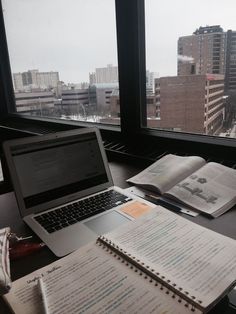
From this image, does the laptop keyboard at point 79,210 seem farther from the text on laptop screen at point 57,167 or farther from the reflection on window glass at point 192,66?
the reflection on window glass at point 192,66

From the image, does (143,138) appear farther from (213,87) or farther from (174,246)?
(174,246)

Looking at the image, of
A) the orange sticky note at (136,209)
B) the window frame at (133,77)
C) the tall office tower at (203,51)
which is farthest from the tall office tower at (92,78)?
the orange sticky note at (136,209)

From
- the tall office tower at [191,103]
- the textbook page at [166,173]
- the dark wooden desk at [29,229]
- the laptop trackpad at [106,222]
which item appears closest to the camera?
the dark wooden desk at [29,229]

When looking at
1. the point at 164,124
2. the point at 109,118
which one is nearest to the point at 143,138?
the point at 164,124

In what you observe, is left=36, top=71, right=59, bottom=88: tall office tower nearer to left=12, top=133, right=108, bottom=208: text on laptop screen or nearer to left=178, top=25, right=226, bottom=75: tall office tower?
left=178, top=25, right=226, bottom=75: tall office tower

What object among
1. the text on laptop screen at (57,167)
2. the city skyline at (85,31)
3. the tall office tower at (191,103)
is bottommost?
the text on laptop screen at (57,167)

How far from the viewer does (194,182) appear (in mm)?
959

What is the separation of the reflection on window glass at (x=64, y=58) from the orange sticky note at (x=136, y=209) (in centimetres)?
87

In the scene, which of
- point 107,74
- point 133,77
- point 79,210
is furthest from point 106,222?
point 107,74

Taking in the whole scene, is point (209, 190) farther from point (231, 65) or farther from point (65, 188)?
point (231, 65)

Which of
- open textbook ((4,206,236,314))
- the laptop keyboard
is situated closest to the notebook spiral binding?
open textbook ((4,206,236,314))

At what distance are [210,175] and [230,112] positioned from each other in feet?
1.29

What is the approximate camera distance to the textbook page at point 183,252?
52cm

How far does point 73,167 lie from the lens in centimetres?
92
